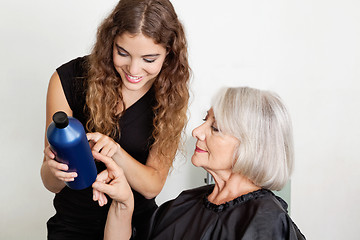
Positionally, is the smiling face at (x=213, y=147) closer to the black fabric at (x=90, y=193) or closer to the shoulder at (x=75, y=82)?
the black fabric at (x=90, y=193)

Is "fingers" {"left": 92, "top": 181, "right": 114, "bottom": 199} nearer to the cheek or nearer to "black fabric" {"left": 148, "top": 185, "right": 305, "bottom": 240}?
"black fabric" {"left": 148, "top": 185, "right": 305, "bottom": 240}

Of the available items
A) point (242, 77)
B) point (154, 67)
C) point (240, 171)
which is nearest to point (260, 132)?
point (240, 171)

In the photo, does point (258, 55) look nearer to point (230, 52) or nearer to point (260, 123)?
point (230, 52)

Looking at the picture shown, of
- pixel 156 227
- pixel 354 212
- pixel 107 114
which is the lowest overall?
pixel 354 212

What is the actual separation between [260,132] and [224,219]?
310 mm

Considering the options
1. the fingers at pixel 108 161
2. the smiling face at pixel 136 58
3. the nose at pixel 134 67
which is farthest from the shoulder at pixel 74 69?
the fingers at pixel 108 161

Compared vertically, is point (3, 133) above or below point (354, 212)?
above

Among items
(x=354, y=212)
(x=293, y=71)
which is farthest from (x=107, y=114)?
(x=354, y=212)

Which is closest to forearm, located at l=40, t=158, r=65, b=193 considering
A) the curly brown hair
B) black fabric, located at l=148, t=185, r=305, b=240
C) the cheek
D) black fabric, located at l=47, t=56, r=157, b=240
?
black fabric, located at l=47, t=56, r=157, b=240

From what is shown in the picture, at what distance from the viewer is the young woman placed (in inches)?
59.3

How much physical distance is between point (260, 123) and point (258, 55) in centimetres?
134

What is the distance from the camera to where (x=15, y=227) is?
2.77 m

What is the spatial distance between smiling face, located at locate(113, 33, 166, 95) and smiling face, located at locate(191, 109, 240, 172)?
0.26 m

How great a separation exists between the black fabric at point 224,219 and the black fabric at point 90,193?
122mm
